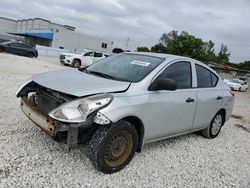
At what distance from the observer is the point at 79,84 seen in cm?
349

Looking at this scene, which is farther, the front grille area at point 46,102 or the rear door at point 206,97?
the rear door at point 206,97

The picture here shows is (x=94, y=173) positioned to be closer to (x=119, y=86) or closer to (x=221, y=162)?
(x=119, y=86)

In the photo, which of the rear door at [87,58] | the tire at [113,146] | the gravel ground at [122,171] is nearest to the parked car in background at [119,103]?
the tire at [113,146]

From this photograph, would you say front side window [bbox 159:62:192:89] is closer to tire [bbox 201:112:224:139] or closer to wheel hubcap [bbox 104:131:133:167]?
wheel hubcap [bbox 104:131:133:167]

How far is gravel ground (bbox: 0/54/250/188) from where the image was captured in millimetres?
3195

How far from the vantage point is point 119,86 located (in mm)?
3559

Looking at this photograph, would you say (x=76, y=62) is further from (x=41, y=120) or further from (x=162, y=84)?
(x=41, y=120)

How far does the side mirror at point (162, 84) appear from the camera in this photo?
3770 millimetres

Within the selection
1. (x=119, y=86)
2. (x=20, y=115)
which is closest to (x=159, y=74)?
(x=119, y=86)

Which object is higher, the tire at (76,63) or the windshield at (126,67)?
the windshield at (126,67)

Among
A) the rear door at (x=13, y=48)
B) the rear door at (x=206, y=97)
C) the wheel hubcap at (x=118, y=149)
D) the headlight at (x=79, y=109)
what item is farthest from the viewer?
the rear door at (x=13, y=48)

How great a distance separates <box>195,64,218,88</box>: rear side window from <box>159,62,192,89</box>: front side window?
1.08ft

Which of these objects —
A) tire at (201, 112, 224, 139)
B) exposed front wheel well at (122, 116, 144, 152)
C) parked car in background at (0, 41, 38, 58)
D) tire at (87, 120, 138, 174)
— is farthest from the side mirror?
parked car in background at (0, 41, 38, 58)

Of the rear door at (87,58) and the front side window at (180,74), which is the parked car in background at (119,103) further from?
the rear door at (87,58)
